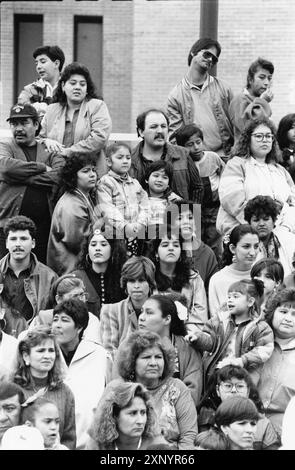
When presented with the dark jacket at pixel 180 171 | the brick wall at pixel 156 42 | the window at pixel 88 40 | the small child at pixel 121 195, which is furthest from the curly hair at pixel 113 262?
the window at pixel 88 40

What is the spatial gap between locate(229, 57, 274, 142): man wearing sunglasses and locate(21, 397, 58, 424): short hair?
14.4ft

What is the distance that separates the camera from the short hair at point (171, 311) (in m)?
9.18

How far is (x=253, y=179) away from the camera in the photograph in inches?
437

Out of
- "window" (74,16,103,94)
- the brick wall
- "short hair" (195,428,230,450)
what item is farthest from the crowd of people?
"window" (74,16,103,94)

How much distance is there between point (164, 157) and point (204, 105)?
1.22 meters

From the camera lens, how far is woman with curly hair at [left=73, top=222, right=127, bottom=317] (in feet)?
33.3

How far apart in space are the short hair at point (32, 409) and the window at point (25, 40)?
45.6 feet

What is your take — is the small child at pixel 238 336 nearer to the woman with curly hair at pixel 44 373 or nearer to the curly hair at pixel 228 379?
the curly hair at pixel 228 379

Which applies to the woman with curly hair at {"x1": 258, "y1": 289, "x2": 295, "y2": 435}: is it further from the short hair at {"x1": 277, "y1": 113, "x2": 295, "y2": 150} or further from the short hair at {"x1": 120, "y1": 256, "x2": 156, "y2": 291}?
the short hair at {"x1": 277, "y1": 113, "x2": 295, "y2": 150}

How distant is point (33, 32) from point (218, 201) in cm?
1087

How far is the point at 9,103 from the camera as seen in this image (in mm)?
20969

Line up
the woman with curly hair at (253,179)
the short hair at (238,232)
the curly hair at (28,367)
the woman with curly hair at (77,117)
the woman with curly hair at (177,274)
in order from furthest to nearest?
the woman with curly hair at (77,117), the woman with curly hair at (253,179), the short hair at (238,232), the woman with curly hair at (177,274), the curly hair at (28,367)

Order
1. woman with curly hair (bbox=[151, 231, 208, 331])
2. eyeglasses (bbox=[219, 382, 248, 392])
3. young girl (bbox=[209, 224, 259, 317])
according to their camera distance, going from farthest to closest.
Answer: young girl (bbox=[209, 224, 259, 317]) → woman with curly hair (bbox=[151, 231, 208, 331]) → eyeglasses (bbox=[219, 382, 248, 392])
